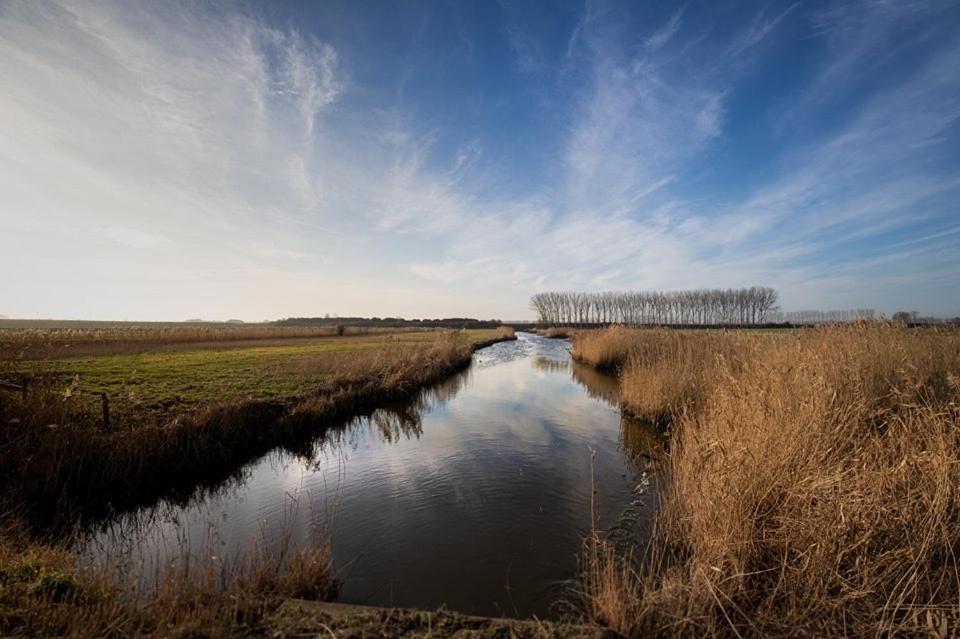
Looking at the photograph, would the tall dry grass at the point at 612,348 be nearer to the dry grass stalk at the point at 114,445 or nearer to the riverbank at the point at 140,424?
the riverbank at the point at 140,424

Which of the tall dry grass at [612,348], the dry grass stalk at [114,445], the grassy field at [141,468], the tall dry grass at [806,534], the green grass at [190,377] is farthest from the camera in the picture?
the tall dry grass at [612,348]

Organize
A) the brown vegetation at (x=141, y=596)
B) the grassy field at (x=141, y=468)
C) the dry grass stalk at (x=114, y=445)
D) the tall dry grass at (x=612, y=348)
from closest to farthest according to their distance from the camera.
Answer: the brown vegetation at (x=141, y=596), the grassy field at (x=141, y=468), the dry grass stalk at (x=114, y=445), the tall dry grass at (x=612, y=348)

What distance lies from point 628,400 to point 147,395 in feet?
48.5

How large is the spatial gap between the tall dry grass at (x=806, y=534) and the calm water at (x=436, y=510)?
107 centimetres

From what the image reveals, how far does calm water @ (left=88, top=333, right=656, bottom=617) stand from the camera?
196 inches

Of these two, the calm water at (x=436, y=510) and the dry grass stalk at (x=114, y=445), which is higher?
the dry grass stalk at (x=114, y=445)

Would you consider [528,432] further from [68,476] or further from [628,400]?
[68,476]

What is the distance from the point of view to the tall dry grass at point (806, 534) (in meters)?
3.27

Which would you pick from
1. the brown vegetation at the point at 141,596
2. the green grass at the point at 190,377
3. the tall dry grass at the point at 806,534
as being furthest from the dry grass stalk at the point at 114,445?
the tall dry grass at the point at 806,534

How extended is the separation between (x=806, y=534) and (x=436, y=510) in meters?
5.17

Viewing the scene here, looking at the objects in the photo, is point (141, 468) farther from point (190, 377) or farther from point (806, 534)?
point (806, 534)

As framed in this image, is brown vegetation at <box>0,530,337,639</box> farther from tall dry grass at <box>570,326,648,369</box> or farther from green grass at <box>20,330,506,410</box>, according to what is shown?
tall dry grass at <box>570,326,648,369</box>

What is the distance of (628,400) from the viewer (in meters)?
13.8

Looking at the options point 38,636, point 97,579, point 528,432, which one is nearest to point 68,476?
point 97,579
